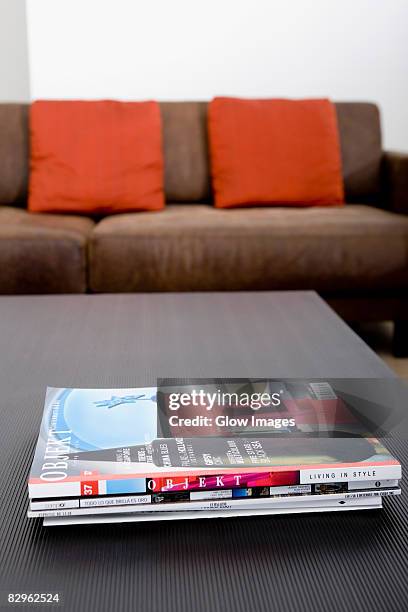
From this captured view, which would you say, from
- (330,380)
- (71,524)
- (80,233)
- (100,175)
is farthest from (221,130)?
(71,524)

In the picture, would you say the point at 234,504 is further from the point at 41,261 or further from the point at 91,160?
the point at 91,160

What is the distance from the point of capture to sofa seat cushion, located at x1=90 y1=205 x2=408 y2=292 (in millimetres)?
2320

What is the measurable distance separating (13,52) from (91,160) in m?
1.33

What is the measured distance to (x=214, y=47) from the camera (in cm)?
349

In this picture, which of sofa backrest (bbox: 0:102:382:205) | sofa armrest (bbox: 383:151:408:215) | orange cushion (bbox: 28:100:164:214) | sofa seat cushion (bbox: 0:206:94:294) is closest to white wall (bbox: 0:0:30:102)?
sofa backrest (bbox: 0:102:382:205)

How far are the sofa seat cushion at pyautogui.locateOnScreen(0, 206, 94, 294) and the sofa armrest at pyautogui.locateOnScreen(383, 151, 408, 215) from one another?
1.14m

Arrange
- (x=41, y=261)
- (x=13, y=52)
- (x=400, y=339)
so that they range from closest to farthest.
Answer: (x=41, y=261)
(x=400, y=339)
(x=13, y=52)

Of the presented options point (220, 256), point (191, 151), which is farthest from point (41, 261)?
point (191, 151)

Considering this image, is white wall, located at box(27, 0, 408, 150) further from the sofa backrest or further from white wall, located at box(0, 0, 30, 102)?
the sofa backrest

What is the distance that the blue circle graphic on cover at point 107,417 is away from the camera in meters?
0.76

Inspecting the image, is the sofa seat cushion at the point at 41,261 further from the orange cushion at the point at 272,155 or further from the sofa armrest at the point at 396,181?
the sofa armrest at the point at 396,181

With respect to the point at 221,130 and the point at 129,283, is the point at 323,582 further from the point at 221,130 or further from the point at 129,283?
the point at 221,130

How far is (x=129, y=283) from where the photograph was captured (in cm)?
233

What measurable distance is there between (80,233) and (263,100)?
3.19 ft
